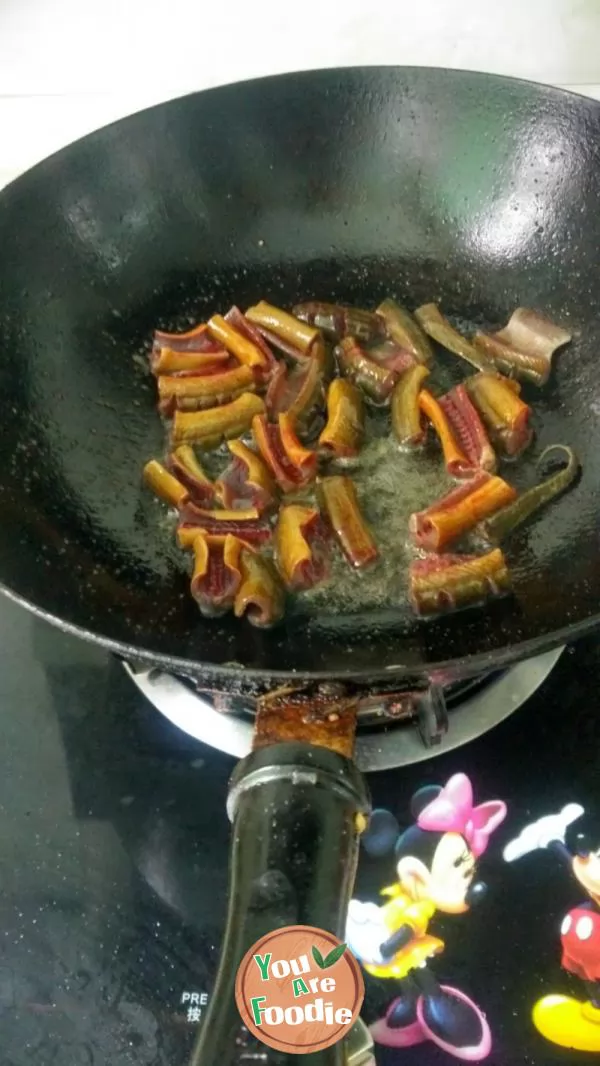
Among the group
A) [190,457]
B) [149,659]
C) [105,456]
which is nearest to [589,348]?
[190,457]

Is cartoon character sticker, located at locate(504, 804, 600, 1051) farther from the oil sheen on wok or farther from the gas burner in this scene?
the oil sheen on wok

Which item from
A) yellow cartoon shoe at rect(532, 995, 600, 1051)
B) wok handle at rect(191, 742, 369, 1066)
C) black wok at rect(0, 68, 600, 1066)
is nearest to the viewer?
wok handle at rect(191, 742, 369, 1066)

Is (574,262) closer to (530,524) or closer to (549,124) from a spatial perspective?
(549,124)

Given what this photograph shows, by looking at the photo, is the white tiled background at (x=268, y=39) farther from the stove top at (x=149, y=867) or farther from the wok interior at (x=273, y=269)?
the stove top at (x=149, y=867)

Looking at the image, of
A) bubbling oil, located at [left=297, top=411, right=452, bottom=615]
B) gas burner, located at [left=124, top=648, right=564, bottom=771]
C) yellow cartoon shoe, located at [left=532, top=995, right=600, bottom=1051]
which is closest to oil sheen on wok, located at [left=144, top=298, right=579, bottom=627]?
bubbling oil, located at [left=297, top=411, right=452, bottom=615]

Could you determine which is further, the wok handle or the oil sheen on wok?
the oil sheen on wok

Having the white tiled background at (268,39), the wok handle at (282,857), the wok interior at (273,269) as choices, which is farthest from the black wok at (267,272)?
the white tiled background at (268,39)

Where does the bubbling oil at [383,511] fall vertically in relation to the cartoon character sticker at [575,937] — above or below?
above
